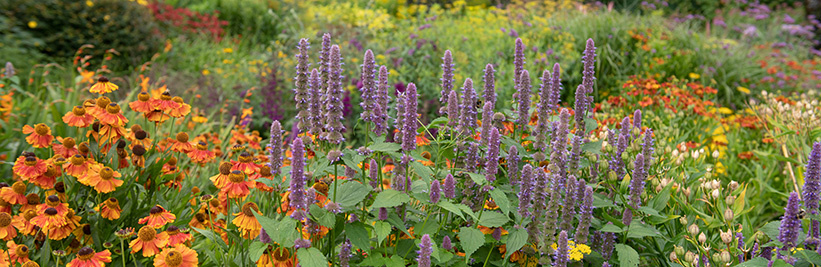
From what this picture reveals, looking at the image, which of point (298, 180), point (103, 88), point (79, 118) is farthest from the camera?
point (103, 88)

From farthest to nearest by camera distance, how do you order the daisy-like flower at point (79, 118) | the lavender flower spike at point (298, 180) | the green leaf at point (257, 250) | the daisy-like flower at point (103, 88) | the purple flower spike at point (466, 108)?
the daisy-like flower at point (103, 88) → the daisy-like flower at point (79, 118) → the purple flower spike at point (466, 108) → the green leaf at point (257, 250) → the lavender flower spike at point (298, 180)

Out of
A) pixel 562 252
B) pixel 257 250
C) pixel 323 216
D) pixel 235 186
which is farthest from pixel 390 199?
pixel 235 186

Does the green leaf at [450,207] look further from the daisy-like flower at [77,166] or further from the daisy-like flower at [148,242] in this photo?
the daisy-like flower at [77,166]

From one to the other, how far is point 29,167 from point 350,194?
4.59 feet

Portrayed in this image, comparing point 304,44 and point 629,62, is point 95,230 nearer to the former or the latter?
point 304,44

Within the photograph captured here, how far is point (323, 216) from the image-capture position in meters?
1.81

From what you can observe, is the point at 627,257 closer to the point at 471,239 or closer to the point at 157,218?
the point at 471,239

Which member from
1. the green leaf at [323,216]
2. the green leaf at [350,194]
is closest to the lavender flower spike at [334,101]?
the green leaf at [350,194]

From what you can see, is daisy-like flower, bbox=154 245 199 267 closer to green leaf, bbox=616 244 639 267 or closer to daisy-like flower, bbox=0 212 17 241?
daisy-like flower, bbox=0 212 17 241

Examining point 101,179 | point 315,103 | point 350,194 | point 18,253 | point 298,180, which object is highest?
point 315,103

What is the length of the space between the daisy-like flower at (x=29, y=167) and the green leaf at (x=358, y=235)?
4.42 ft

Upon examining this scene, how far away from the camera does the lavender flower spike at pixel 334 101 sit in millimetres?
1932

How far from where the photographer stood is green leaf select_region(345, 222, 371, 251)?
6.20 feet

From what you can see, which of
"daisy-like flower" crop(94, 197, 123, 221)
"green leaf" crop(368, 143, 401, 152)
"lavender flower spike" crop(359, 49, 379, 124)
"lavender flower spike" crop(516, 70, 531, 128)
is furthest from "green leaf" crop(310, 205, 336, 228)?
"daisy-like flower" crop(94, 197, 123, 221)
